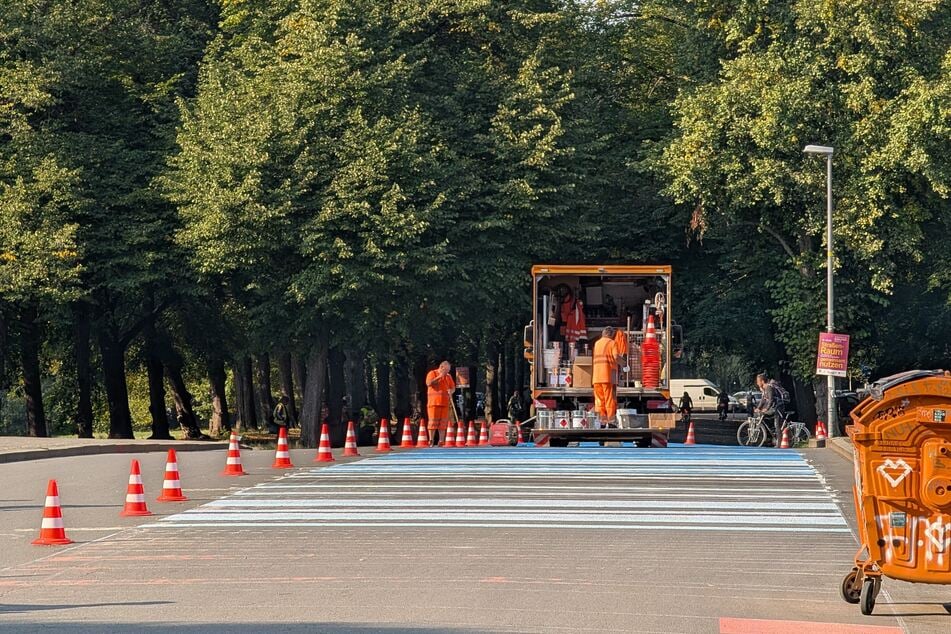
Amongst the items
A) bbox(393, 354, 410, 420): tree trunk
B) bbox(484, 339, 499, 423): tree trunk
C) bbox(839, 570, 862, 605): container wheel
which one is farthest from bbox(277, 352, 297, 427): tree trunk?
bbox(839, 570, 862, 605): container wheel

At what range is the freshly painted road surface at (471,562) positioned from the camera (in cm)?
1068

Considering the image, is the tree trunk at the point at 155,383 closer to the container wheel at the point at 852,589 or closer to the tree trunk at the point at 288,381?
the tree trunk at the point at 288,381

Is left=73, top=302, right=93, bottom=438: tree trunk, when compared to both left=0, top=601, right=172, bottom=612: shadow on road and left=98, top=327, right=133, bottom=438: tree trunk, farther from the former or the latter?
left=0, top=601, right=172, bottom=612: shadow on road

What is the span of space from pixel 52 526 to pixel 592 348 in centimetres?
1789

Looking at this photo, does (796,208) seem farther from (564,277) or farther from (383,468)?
(383,468)

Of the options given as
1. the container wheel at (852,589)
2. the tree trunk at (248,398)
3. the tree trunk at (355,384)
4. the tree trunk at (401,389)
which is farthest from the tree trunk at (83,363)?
the container wheel at (852,589)

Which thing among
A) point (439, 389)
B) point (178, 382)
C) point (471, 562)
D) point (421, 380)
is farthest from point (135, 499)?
point (178, 382)

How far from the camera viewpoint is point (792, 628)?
1040 centimetres

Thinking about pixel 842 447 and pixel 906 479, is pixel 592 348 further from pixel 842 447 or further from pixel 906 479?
pixel 906 479

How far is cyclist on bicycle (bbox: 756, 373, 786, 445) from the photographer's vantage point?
39219mm

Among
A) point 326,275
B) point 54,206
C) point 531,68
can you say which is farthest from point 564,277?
point 54,206

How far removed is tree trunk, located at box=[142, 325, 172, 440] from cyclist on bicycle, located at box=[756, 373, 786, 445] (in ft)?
59.5

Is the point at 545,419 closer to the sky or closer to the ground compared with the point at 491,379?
closer to the sky

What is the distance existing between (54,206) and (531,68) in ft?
42.0
